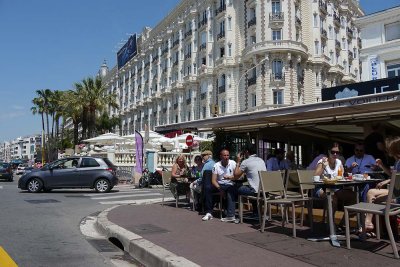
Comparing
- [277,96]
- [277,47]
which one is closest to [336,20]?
[277,47]

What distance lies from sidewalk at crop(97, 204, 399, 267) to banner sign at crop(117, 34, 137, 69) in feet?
236

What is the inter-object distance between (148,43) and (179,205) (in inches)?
2488

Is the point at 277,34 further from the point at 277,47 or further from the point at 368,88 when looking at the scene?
the point at 368,88

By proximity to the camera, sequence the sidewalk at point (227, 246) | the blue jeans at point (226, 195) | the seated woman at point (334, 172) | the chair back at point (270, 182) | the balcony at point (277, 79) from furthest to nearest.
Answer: the balcony at point (277, 79) → the blue jeans at point (226, 195) → the chair back at point (270, 182) → the seated woman at point (334, 172) → the sidewalk at point (227, 246)

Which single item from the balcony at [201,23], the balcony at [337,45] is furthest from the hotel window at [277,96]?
the balcony at [201,23]

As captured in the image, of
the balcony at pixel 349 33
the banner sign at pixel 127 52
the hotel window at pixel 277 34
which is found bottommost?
the hotel window at pixel 277 34

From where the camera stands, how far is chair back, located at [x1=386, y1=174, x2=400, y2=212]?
506 centimetres

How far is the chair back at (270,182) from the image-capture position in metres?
7.07

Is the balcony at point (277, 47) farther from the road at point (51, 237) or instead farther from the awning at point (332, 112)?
the road at point (51, 237)

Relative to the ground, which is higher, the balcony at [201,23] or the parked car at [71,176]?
the balcony at [201,23]

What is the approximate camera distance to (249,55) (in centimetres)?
4200

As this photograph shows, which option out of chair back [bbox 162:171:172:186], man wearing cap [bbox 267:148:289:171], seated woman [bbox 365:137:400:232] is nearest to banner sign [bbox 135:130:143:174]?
chair back [bbox 162:171:172:186]

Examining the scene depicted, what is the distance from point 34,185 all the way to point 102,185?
9.02ft

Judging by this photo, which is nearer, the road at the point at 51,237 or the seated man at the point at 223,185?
the road at the point at 51,237
